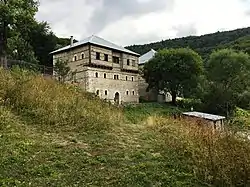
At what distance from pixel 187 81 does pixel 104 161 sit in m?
32.1

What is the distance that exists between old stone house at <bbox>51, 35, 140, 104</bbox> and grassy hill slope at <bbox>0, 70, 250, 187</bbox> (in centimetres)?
1908

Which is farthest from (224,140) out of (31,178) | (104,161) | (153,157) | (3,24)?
(3,24)

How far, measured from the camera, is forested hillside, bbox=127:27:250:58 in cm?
7894

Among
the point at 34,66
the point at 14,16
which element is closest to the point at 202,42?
the point at 34,66

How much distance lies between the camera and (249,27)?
92938mm

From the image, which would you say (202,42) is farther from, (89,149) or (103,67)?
(89,149)

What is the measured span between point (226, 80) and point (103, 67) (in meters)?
15.9

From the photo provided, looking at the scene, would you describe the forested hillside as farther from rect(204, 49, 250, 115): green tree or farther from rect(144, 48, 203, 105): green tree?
rect(144, 48, 203, 105): green tree

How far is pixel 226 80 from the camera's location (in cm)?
3997

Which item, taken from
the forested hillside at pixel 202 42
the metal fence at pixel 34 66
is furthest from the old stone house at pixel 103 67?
the forested hillside at pixel 202 42

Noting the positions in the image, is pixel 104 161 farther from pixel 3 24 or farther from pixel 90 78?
pixel 90 78

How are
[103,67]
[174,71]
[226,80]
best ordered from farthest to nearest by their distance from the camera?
[226,80]
[174,71]
[103,67]

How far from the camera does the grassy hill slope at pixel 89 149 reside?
5.56m

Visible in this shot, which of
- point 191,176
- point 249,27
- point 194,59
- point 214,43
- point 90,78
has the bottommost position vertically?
point 191,176
